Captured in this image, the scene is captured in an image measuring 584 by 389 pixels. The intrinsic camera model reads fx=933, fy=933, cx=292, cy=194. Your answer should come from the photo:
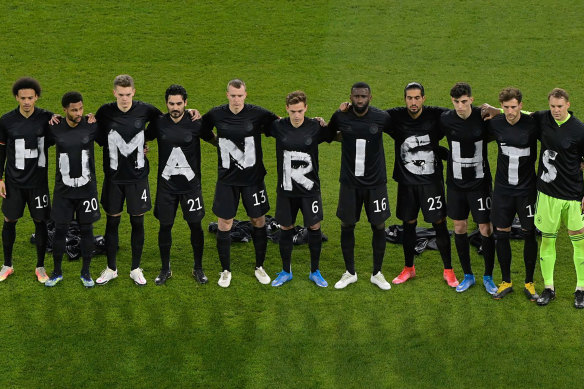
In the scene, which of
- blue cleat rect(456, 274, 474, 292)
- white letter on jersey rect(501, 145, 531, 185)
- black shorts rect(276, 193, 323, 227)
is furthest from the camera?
blue cleat rect(456, 274, 474, 292)

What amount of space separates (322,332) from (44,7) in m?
11.5

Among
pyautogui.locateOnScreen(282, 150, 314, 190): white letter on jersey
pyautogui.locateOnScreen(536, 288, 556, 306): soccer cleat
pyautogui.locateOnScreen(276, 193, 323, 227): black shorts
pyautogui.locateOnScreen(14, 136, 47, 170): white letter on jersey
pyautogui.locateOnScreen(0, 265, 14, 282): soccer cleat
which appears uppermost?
pyautogui.locateOnScreen(14, 136, 47, 170): white letter on jersey

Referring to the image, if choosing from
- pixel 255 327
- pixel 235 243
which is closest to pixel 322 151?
pixel 235 243

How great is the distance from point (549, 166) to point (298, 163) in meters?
2.48

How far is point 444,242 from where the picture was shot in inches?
390

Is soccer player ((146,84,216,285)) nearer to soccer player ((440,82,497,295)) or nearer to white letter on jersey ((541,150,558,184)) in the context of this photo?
soccer player ((440,82,497,295))

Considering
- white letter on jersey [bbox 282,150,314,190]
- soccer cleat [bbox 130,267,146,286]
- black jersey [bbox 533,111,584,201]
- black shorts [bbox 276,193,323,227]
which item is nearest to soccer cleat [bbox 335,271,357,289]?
black shorts [bbox 276,193,323,227]

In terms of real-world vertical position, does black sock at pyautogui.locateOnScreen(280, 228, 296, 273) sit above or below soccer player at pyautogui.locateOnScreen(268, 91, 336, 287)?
below

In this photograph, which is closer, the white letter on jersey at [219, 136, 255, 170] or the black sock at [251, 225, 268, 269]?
the white letter on jersey at [219, 136, 255, 170]

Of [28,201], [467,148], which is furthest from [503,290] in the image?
[28,201]

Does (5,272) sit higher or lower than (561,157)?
lower

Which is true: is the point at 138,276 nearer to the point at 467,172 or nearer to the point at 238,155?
the point at 238,155

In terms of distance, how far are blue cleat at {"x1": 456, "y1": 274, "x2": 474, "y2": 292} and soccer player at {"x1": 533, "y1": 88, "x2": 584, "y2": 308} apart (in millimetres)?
941

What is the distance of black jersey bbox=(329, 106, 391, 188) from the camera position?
31.0ft
